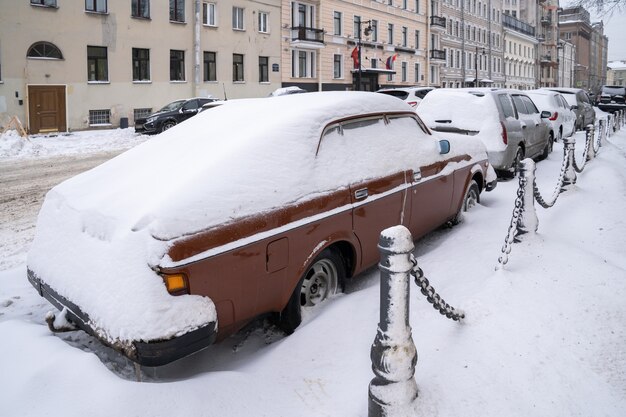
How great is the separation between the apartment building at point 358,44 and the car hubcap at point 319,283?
111 feet

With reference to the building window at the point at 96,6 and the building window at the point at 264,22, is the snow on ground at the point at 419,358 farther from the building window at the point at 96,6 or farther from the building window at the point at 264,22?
the building window at the point at 264,22

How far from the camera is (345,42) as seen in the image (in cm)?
4225

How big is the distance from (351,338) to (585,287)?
188 cm

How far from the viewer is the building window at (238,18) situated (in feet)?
109

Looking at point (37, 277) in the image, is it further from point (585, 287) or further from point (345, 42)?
point (345, 42)

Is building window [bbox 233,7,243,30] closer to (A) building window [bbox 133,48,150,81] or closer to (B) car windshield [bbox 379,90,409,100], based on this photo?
(A) building window [bbox 133,48,150,81]

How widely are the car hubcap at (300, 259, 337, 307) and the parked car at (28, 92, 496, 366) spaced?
0.04ft

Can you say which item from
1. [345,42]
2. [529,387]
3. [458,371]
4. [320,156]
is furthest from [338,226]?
[345,42]

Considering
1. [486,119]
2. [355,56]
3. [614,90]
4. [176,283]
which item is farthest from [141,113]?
[614,90]

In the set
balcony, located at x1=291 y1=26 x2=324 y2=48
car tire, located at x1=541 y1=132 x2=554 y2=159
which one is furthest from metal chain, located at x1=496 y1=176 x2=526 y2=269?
balcony, located at x1=291 y1=26 x2=324 y2=48

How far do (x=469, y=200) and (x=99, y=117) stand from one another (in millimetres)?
23781

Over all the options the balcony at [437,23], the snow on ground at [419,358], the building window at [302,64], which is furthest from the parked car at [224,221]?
Answer: the balcony at [437,23]

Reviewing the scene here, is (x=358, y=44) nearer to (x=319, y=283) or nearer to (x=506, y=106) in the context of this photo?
(x=506, y=106)

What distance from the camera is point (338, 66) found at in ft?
138
